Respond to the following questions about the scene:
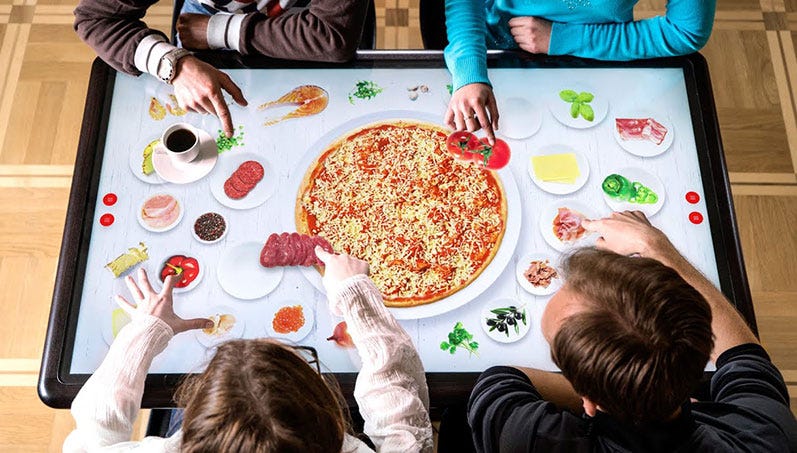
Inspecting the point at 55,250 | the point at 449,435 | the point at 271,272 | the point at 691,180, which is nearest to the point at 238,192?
the point at 271,272

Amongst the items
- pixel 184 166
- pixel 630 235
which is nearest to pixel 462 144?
pixel 630 235

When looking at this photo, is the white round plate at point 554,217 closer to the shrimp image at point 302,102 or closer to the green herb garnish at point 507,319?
the green herb garnish at point 507,319

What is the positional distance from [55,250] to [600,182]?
1.84m

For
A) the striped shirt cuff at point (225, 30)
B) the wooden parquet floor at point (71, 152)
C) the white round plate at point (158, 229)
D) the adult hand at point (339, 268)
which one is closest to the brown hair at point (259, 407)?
the adult hand at point (339, 268)

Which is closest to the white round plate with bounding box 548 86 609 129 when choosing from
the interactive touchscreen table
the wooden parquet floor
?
the interactive touchscreen table

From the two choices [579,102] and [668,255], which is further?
[579,102]

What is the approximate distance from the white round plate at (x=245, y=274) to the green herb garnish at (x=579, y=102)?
765 mm

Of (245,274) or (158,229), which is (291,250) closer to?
(245,274)

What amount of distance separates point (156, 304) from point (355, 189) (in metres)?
0.48

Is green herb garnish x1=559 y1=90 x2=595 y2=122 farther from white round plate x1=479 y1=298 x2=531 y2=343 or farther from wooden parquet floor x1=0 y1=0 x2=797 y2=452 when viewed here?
wooden parquet floor x1=0 y1=0 x2=797 y2=452

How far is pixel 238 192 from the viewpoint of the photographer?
1546mm

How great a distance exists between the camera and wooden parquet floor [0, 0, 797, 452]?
2256 millimetres

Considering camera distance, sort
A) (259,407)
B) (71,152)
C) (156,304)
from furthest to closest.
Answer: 1. (71,152)
2. (156,304)
3. (259,407)

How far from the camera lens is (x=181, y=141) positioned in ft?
5.13
